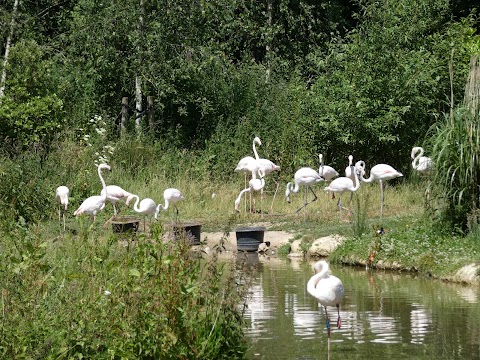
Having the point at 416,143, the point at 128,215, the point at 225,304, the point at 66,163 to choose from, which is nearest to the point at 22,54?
the point at 66,163

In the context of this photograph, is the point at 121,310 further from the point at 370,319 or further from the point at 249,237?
the point at 249,237

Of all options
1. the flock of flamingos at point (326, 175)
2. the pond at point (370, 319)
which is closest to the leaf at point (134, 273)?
the pond at point (370, 319)

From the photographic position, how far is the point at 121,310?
287 inches

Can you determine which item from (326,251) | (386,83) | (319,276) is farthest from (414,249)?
(386,83)

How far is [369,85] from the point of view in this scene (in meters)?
22.1

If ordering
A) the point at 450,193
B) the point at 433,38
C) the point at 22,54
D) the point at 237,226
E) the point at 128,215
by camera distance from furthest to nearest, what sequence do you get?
the point at 433,38 → the point at 22,54 → the point at 128,215 → the point at 237,226 → the point at 450,193

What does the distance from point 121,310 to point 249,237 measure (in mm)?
9571

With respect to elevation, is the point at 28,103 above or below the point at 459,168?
above

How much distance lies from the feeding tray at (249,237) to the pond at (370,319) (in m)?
2.43

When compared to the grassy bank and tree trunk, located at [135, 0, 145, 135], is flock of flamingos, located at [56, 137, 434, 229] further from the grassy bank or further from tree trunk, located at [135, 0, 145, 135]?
the grassy bank

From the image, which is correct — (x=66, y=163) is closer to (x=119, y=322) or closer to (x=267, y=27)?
(x=267, y=27)

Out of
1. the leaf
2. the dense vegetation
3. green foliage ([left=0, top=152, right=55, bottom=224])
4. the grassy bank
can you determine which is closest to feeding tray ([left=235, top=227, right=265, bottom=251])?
the dense vegetation

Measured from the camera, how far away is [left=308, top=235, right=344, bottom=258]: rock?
623 inches

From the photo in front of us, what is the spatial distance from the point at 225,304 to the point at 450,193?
718cm
